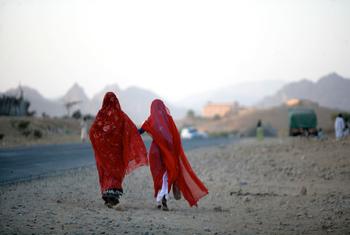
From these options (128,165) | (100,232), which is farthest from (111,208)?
(100,232)

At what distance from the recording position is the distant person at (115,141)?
30.5ft

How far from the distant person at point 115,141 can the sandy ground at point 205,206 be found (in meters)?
0.74

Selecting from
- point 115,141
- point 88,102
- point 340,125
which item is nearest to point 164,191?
point 115,141

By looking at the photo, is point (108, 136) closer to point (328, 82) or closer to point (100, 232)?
point (100, 232)

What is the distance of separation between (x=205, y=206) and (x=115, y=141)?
7.50ft

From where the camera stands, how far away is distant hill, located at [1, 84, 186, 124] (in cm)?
11782

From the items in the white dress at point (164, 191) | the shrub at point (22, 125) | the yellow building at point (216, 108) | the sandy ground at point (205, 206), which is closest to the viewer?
the sandy ground at point (205, 206)

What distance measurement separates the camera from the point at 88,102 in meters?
135

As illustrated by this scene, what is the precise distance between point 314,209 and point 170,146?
2931mm

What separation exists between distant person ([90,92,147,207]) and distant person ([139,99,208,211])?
0.73 feet

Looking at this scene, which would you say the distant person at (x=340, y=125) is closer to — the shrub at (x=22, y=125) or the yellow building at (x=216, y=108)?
the shrub at (x=22, y=125)

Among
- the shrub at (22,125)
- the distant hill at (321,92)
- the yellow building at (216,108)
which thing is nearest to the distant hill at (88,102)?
the yellow building at (216,108)

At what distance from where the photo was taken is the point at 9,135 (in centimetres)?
3597

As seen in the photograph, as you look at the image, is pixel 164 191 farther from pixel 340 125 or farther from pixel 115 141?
pixel 340 125
